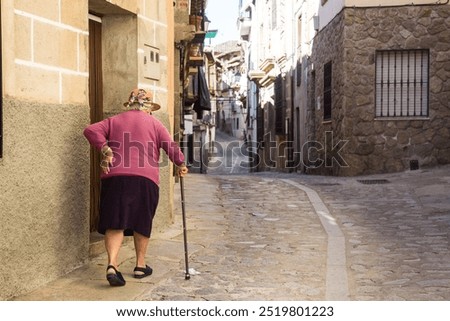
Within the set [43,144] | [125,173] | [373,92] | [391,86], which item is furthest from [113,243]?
[391,86]

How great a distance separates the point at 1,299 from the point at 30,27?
2011 millimetres

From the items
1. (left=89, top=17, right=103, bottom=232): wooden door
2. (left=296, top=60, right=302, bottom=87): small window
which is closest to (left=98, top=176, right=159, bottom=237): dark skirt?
(left=89, top=17, right=103, bottom=232): wooden door

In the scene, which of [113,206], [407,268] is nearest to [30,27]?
[113,206]

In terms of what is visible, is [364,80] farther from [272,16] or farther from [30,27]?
[272,16]

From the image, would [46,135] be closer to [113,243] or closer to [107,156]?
[107,156]

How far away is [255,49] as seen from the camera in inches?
1549

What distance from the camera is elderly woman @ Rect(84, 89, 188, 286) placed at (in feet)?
17.6

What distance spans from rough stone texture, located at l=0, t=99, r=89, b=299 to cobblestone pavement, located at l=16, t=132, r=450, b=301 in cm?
20

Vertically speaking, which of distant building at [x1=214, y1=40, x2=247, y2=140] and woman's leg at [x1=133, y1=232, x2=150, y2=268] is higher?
distant building at [x1=214, y1=40, x2=247, y2=140]

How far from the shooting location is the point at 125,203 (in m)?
5.38

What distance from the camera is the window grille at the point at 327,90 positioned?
17.6 meters

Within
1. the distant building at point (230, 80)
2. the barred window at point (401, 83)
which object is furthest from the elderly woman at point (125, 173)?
the distant building at point (230, 80)

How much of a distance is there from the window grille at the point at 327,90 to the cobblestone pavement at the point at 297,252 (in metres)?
6.29

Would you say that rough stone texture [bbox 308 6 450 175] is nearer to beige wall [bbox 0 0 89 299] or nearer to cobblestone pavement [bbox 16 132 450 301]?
cobblestone pavement [bbox 16 132 450 301]
